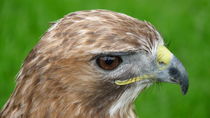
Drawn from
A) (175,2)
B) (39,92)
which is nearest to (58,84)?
(39,92)

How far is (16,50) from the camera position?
6566 millimetres

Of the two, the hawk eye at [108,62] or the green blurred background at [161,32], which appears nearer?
the hawk eye at [108,62]

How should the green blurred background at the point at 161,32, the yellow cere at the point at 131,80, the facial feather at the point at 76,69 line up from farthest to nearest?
the green blurred background at the point at 161,32 → the yellow cere at the point at 131,80 → the facial feather at the point at 76,69

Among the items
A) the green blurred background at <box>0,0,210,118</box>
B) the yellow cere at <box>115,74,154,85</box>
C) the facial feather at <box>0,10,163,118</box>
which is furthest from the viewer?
the green blurred background at <box>0,0,210,118</box>

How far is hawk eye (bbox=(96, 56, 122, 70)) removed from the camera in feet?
12.4

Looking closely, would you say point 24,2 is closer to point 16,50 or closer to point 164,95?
point 16,50

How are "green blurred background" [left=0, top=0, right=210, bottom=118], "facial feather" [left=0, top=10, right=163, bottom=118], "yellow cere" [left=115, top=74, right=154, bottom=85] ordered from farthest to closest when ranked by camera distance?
"green blurred background" [left=0, top=0, right=210, bottom=118], "yellow cere" [left=115, top=74, right=154, bottom=85], "facial feather" [left=0, top=10, right=163, bottom=118]

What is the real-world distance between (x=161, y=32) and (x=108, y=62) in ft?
8.84

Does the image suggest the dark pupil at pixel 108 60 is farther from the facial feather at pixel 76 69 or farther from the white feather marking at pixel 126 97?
the white feather marking at pixel 126 97

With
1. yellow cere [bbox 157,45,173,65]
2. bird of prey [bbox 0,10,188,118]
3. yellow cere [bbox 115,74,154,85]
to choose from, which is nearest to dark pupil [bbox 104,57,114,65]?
bird of prey [bbox 0,10,188,118]

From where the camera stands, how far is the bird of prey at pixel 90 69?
375 centimetres

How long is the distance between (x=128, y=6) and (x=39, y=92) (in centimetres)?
349

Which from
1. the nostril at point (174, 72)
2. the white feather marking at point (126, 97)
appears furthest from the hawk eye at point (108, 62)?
the nostril at point (174, 72)

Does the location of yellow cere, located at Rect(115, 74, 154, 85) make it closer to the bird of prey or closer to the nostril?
the bird of prey
